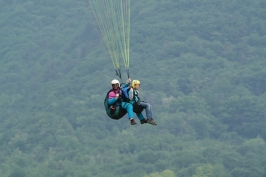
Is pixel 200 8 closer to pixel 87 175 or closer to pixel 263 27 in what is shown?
pixel 263 27

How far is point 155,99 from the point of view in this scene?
161875 mm

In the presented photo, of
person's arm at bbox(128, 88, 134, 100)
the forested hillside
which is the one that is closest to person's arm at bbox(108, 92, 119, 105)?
person's arm at bbox(128, 88, 134, 100)

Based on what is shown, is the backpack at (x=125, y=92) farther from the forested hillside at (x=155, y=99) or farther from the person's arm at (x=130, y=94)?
the forested hillside at (x=155, y=99)

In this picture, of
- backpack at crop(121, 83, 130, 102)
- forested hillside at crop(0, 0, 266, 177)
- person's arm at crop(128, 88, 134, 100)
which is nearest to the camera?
person's arm at crop(128, 88, 134, 100)

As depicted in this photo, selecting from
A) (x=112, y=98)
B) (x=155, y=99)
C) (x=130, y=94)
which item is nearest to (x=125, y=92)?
(x=130, y=94)

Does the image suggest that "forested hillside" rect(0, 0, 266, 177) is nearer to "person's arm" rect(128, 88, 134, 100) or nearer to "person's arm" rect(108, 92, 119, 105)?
"person's arm" rect(108, 92, 119, 105)

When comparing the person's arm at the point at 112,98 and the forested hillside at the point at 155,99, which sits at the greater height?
the forested hillside at the point at 155,99

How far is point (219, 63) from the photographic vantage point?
177 meters

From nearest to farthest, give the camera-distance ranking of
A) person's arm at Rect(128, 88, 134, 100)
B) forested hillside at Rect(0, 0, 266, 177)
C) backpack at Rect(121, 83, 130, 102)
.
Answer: person's arm at Rect(128, 88, 134, 100) → backpack at Rect(121, 83, 130, 102) → forested hillside at Rect(0, 0, 266, 177)

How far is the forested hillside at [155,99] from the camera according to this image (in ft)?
438

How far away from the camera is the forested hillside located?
438ft

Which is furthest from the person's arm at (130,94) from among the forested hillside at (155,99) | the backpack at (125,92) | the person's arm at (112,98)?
the forested hillside at (155,99)

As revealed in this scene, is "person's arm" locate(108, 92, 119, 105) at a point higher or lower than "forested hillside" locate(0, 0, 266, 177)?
lower

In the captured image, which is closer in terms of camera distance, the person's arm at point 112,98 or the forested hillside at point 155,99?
the person's arm at point 112,98
